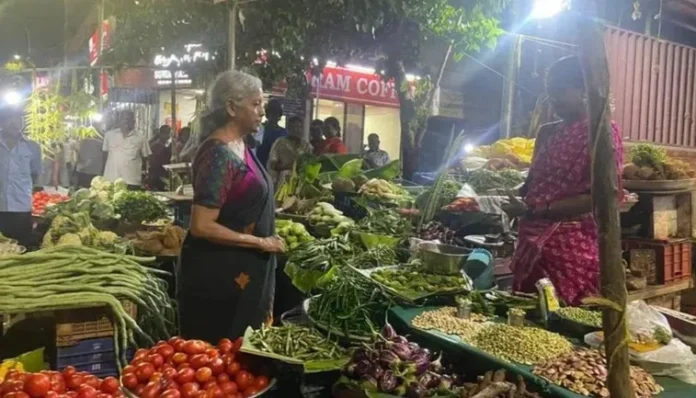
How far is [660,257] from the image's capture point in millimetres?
5547

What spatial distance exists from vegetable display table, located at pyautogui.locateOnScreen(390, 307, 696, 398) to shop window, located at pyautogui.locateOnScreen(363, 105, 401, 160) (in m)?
13.0

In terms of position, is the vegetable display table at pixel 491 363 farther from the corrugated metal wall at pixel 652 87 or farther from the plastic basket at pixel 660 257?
the corrugated metal wall at pixel 652 87

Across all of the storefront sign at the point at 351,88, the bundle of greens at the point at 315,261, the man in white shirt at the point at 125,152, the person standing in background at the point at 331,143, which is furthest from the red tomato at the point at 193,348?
the storefront sign at the point at 351,88

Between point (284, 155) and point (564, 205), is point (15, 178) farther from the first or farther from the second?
point (564, 205)

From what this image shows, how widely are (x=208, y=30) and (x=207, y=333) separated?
5.42 m

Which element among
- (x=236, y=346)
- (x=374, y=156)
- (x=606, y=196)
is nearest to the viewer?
(x=606, y=196)

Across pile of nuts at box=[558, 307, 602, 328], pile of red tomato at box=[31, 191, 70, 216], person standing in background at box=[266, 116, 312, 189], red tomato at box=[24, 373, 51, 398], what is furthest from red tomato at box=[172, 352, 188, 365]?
pile of red tomato at box=[31, 191, 70, 216]

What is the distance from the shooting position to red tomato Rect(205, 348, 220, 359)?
8.56 feet

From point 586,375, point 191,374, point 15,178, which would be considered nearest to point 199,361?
point 191,374

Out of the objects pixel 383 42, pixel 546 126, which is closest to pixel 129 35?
pixel 383 42

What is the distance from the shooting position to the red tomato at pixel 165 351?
2.61 metres

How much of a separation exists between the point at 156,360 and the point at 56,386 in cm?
39

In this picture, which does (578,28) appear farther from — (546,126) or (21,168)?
(21,168)

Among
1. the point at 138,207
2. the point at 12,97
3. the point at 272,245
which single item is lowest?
the point at 138,207
